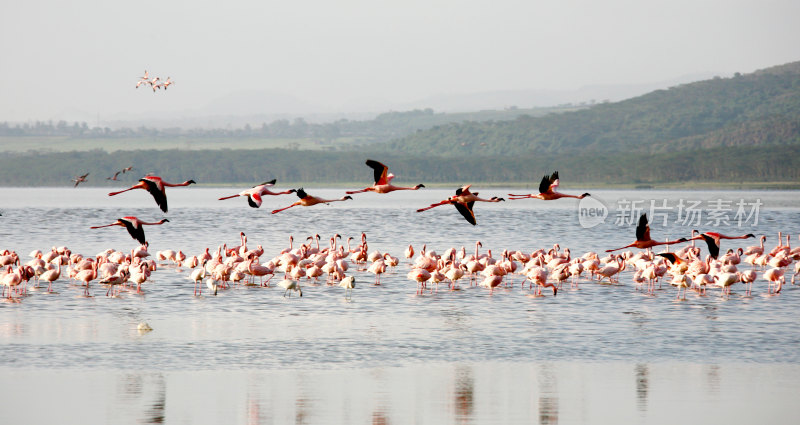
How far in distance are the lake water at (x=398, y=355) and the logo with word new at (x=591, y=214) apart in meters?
38.3

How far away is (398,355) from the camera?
17984 mm

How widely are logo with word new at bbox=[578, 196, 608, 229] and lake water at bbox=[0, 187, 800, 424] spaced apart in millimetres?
38297

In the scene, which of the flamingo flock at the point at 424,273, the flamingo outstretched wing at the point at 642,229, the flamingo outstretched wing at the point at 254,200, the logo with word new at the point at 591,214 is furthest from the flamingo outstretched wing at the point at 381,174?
the logo with word new at the point at 591,214

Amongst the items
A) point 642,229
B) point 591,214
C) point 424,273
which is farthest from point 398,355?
point 591,214

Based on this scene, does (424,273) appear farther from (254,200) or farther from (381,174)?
(254,200)

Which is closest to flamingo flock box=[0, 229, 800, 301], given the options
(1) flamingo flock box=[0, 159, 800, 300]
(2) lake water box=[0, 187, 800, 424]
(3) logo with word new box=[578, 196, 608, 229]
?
(1) flamingo flock box=[0, 159, 800, 300]

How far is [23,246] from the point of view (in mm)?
42375

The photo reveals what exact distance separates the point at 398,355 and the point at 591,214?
65.4 metres

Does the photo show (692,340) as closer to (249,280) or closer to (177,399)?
(177,399)

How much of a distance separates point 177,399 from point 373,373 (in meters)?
3.26

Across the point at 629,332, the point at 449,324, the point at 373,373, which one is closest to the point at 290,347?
the point at 373,373

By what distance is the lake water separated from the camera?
46.5 feet

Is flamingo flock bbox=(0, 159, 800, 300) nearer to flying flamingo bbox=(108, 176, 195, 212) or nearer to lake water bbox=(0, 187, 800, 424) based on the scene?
lake water bbox=(0, 187, 800, 424)

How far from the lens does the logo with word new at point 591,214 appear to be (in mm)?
67406
